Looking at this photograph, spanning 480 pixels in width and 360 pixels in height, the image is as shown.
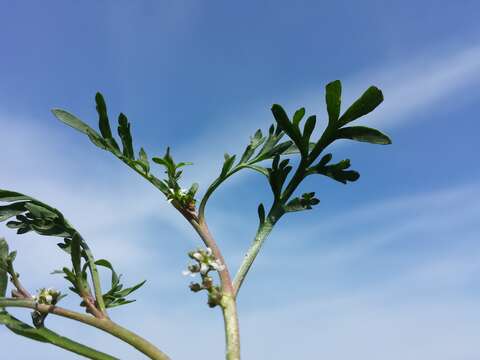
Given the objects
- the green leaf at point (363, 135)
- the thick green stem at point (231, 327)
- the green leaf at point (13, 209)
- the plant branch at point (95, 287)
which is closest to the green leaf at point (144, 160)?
the plant branch at point (95, 287)

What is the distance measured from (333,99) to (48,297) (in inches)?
63.7

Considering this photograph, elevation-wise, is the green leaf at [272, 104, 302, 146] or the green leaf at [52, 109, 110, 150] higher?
the green leaf at [52, 109, 110, 150]

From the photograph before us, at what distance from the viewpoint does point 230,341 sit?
6.76 feet

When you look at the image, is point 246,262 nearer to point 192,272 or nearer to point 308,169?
point 192,272

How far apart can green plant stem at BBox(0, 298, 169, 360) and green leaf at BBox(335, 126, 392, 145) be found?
4.53 ft

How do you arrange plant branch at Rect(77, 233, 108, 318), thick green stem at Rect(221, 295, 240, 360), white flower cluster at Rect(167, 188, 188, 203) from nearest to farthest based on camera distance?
thick green stem at Rect(221, 295, 240, 360), plant branch at Rect(77, 233, 108, 318), white flower cluster at Rect(167, 188, 188, 203)

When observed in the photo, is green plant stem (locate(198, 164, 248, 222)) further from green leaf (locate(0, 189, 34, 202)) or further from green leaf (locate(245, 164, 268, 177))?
green leaf (locate(0, 189, 34, 202))

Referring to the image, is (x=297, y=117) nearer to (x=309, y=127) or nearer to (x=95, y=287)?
(x=309, y=127)

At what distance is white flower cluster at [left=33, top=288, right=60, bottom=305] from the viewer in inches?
90.1

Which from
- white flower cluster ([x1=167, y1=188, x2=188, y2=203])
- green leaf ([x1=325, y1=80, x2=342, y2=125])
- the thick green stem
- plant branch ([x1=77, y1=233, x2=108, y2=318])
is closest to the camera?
the thick green stem

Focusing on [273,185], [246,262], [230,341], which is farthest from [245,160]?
[230,341]

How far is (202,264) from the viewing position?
7.14 feet

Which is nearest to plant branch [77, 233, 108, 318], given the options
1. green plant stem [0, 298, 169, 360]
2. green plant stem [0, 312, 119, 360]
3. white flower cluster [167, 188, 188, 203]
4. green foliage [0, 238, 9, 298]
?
green plant stem [0, 298, 169, 360]

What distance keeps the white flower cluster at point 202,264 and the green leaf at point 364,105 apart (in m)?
0.98
